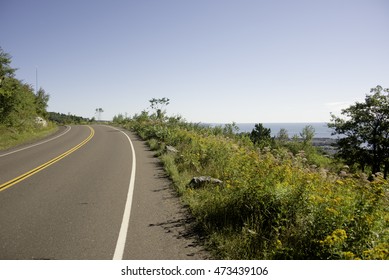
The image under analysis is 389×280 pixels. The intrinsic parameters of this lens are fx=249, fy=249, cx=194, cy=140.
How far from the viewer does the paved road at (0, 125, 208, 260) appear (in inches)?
173

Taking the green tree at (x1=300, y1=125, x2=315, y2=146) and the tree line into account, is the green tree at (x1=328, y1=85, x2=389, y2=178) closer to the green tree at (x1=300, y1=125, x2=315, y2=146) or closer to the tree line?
the green tree at (x1=300, y1=125, x2=315, y2=146)

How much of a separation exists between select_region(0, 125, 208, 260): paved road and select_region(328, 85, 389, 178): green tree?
35.0 metres

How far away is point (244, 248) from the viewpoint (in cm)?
445

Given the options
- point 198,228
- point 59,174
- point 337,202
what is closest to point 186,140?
point 59,174

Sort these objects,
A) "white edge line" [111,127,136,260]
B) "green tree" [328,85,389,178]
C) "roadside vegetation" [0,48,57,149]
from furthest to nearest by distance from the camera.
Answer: "green tree" [328,85,389,178]
"roadside vegetation" [0,48,57,149]
"white edge line" [111,127,136,260]

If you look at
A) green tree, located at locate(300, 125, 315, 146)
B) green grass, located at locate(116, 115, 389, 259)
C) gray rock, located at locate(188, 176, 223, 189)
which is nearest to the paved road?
green grass, located at locate(116, 115, 389, 259)

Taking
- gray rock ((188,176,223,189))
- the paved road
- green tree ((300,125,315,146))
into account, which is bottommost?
the paved road

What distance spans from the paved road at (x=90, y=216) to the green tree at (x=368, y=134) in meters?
35.0

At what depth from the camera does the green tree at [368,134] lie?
33.8 m

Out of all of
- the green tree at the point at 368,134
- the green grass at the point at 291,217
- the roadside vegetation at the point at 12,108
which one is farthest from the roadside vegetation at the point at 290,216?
the green tree at the point at 368,134

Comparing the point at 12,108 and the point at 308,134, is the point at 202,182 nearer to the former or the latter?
the point at 12,108

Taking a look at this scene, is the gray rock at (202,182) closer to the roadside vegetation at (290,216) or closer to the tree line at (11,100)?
the roadside vegetation at (290,216)

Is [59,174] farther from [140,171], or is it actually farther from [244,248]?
[244,248]

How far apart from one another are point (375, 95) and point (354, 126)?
16.3ft
